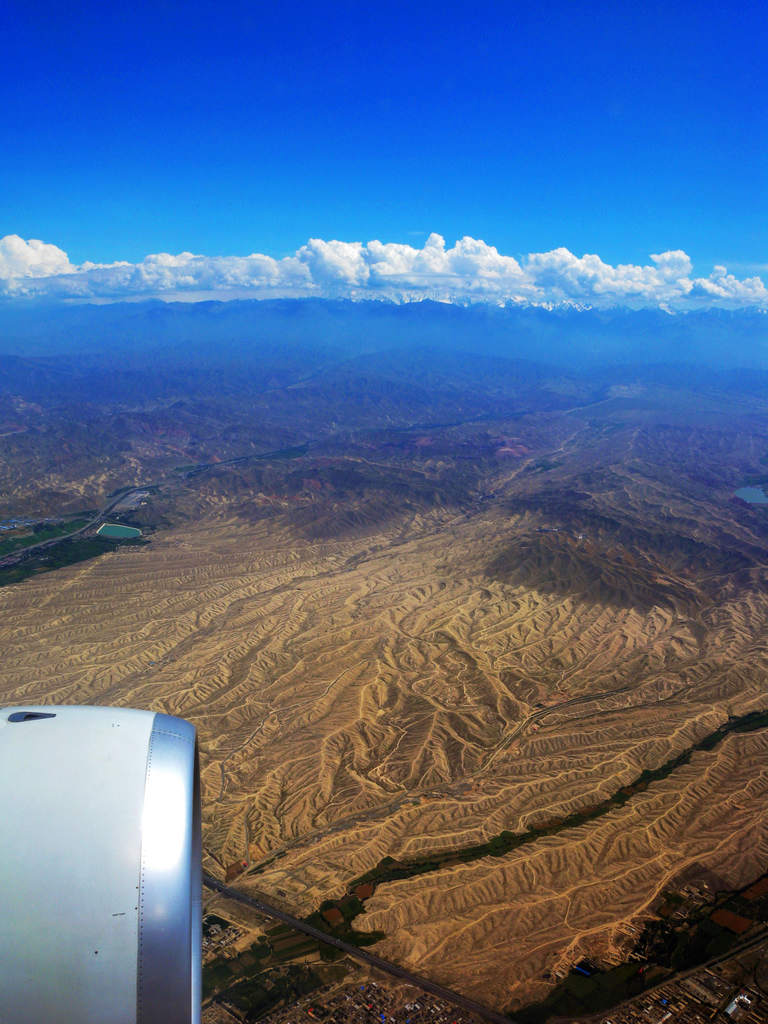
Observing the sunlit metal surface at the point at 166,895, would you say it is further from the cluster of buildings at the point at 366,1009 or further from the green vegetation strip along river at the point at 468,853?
the green vegetation strip along river at the point at 468,853

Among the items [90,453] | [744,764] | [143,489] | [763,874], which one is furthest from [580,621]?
[90,453]

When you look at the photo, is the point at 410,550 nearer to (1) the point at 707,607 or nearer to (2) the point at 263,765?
(1) the point at 707,607

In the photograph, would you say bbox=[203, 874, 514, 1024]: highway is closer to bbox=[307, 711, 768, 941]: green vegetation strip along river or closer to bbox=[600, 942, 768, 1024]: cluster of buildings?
bbox=[307, 711, 768, 941]: green vegetation strip along river

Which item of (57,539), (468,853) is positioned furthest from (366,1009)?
(57,539)

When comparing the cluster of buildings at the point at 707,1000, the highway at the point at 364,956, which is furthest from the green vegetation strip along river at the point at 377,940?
the cluster of buildings at the point at 707,1000

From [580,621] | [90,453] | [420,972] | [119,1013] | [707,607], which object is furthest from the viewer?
[90,453]

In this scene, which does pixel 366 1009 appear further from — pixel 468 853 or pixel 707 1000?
pixel 707 1000
